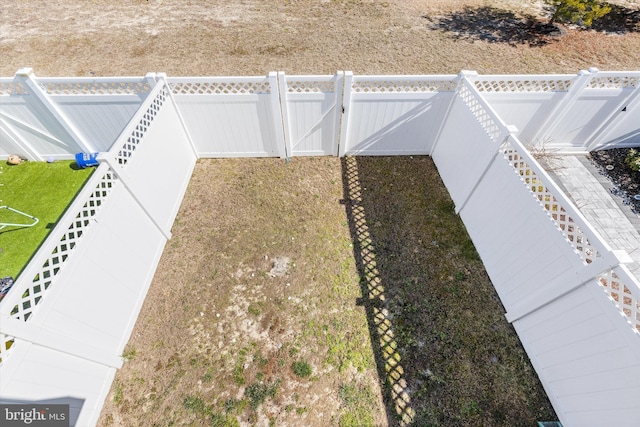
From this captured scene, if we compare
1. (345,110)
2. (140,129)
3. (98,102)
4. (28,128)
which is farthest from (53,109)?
(345,110)

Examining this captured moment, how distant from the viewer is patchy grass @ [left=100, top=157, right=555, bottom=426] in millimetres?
3758

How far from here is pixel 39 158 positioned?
6594mm

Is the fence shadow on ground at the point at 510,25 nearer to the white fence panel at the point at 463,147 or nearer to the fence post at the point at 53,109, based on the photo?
the white fence panel at the point at 463,147

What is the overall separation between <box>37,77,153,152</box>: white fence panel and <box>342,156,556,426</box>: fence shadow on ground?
444cm

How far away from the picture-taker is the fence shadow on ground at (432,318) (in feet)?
12.3

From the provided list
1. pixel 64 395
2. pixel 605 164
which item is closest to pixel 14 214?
pixel 64 395

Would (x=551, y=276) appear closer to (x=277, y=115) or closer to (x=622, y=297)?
(x=622, y=297)

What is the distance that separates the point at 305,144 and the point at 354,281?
333 centimetres

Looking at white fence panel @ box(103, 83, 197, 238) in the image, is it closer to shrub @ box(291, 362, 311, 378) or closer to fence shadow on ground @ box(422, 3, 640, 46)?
shrub @ box(291, 362, 311, 378)

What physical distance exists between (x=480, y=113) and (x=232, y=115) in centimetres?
464

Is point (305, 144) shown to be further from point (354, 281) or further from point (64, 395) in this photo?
point (64, 395)

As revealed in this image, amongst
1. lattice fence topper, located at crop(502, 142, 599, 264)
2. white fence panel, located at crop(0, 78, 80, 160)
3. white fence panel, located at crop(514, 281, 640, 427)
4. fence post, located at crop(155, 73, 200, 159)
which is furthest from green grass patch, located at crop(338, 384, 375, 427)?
white fence panel, located at crop(0, 78, 80, 160)

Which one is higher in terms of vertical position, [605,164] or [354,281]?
[605,164]

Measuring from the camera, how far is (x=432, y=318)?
4430 millimetres
